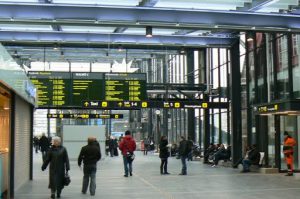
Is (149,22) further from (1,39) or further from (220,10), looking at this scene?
(1,39)

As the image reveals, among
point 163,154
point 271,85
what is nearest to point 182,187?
point 163,154

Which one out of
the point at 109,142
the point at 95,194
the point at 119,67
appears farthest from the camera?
the point at 109,142

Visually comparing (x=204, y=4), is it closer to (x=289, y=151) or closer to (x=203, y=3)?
(x=203, y=3)

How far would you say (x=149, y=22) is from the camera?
1545 centimetres

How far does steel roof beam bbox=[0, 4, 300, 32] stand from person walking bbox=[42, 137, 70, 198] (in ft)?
13.2

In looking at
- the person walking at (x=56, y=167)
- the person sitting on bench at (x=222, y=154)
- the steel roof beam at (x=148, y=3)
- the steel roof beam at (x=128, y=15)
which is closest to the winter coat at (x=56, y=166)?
the person walking at (x=56, y=167)

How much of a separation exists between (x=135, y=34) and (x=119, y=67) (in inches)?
286

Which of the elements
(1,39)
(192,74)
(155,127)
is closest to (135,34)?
(1,39)

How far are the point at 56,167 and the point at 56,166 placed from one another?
2 cm

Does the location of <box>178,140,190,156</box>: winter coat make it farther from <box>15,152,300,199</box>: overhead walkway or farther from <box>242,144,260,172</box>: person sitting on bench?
<box>242,144,260,172</box>: person sitting on bench

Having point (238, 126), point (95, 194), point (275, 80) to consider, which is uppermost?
point (275, 80)

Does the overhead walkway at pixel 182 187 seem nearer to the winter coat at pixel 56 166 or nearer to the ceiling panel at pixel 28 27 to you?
the winter coat at pixel 56 166

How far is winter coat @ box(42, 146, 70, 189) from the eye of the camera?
42.2 feet

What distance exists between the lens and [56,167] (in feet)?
42.2
